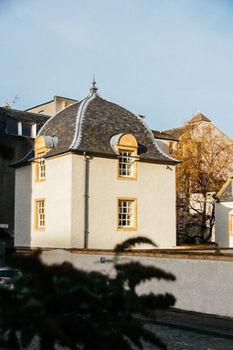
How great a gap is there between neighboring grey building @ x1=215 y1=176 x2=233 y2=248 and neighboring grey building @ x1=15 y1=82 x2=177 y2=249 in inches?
613

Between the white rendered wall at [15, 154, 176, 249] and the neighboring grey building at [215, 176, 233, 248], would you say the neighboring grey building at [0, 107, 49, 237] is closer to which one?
the white rendered wall at [15, 154, 176, 249]

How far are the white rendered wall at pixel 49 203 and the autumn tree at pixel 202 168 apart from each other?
59.6 ft

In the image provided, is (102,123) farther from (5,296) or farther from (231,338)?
(5,296)

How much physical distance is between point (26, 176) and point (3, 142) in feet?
97.2

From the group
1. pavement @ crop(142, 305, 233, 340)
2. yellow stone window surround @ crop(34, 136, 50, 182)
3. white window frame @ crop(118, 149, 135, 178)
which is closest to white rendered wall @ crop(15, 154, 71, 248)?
yellow stone window surround @ crop(34, 136, 50, 182)

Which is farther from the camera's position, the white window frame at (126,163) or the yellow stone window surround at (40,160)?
the yellow stone window surround at (40,160)

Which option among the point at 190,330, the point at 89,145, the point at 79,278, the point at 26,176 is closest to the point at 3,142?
the point at 79,278

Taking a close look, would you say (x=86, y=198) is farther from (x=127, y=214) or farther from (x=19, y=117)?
(x=19, y=117)

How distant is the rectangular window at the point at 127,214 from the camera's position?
28906 mm

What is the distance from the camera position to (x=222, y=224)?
1813 inches

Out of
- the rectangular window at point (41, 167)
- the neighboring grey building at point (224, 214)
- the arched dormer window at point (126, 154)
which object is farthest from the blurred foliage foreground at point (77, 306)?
the neighboring grey building at point (224, 214)

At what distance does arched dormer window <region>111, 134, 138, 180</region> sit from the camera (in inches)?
1154

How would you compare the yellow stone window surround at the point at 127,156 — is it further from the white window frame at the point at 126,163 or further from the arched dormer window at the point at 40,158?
the arched dormer window at the point at 40,158

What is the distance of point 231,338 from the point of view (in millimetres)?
12445
